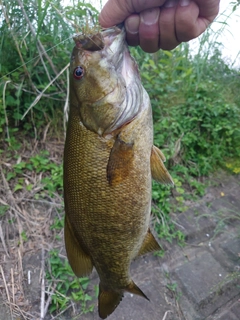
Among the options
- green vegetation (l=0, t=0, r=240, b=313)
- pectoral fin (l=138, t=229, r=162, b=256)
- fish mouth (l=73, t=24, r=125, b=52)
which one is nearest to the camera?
fish mouth (l=73, t=24, r=125, b=52)

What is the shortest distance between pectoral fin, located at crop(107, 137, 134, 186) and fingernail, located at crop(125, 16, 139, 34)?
41cm

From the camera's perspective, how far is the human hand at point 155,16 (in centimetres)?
113

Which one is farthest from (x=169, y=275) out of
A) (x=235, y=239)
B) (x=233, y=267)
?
(x=235, y=239)

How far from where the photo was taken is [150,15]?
1.17 meters

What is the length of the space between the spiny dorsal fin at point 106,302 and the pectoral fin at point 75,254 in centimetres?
14

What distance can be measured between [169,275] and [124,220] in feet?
4.01

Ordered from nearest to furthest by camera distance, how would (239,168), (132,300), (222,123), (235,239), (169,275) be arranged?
1. (132,300)
2. (169,275)
3. (235,239)
4. (239,168)
5. (222,123)

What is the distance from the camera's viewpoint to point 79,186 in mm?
1198

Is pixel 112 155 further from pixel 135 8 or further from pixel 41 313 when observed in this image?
pixel 41 313

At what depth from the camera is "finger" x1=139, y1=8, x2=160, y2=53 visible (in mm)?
1150

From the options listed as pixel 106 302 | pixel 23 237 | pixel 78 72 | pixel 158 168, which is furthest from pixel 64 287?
pixel 78 72

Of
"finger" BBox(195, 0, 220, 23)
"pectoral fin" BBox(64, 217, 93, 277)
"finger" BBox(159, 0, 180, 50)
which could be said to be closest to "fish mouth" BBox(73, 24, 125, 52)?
"finger" BBox(159, 0, 180, 50)

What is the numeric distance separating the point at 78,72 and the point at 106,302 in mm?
971

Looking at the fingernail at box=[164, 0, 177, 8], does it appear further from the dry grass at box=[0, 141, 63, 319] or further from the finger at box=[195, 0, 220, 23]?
the dry grass at box=[0, 141, 63, 319]
